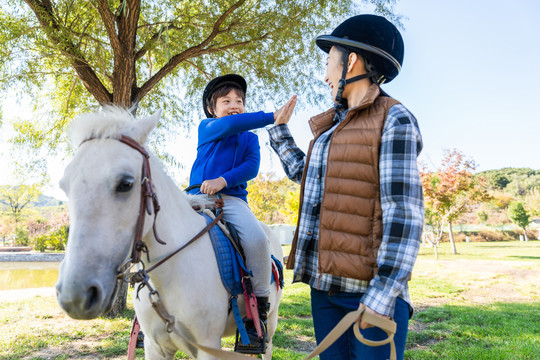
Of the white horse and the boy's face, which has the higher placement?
the boy's face

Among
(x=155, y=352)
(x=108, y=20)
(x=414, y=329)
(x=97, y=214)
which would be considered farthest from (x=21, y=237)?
(x=97, y=214)

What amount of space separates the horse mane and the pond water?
1312cm

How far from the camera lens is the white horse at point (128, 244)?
1325 mm

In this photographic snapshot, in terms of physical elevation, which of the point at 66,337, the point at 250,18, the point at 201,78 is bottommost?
the point at 66,337

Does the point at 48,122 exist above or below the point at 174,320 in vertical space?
above

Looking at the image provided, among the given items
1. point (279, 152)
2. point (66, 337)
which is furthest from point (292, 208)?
point (279, 152)

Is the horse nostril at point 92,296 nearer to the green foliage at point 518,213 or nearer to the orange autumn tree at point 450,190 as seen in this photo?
the orange autumn tree at point 450,190

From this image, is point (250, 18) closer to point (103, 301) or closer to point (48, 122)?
point (48, 122)

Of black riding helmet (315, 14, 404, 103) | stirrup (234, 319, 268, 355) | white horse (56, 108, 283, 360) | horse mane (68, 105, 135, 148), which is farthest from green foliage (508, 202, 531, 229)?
horse mane (68, 105, 135, 148)

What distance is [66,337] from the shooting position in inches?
208

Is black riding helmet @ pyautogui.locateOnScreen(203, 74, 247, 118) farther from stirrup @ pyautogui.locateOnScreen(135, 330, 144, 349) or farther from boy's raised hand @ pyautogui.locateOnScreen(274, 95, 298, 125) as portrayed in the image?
stirrup @ pyautogui.locateOnScreen(135, 330, 144, 349)

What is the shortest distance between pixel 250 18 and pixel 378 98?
22.1 ft

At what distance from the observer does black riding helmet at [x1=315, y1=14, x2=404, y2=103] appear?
1571 mm

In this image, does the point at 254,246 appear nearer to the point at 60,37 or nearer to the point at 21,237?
the point at 60,37
